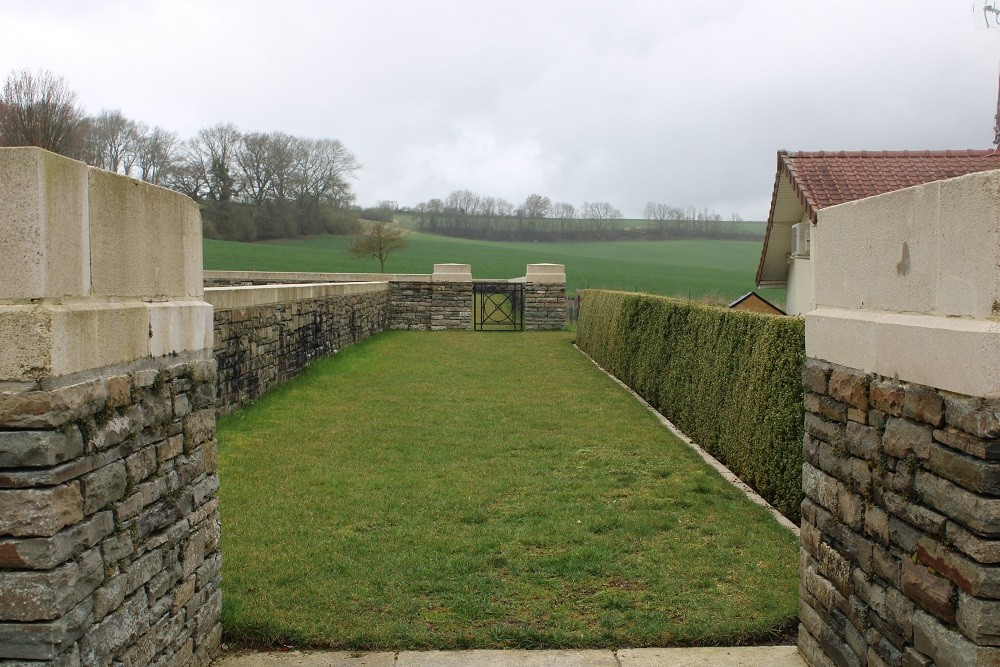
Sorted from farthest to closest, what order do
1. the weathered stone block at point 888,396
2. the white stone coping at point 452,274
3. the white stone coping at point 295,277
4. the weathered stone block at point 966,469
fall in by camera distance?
the white stone coping at point 295,277 < the white stone coping at point 452,274 < the weathered stone block at point 888,396 < the weathered stone block at point 966,469

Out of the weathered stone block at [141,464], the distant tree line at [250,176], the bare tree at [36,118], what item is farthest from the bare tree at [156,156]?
the weathered stone block at [141,464]

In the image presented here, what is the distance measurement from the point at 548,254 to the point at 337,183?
49.0 feet

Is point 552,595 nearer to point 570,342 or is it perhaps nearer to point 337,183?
point 570,342

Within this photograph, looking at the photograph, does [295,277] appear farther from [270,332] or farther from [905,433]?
[905,433]

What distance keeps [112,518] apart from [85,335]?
2.07 feet

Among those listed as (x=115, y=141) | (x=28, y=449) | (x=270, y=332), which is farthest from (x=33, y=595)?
(x=115, y=141)

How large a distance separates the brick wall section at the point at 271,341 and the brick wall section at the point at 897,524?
20.6 ft

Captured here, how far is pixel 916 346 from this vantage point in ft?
8.64

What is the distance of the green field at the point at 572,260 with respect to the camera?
129 ft

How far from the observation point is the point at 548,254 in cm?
5466

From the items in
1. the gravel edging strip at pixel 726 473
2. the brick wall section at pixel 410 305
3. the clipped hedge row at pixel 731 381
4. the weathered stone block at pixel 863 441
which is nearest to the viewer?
the weathered stone block at pixel 863 441

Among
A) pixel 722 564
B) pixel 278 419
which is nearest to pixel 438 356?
pixel 278 419

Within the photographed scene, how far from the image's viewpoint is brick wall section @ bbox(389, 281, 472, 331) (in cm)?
2327

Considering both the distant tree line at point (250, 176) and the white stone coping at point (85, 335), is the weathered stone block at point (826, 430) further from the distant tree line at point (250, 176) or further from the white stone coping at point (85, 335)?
the distant tree line at point (250, 176)
